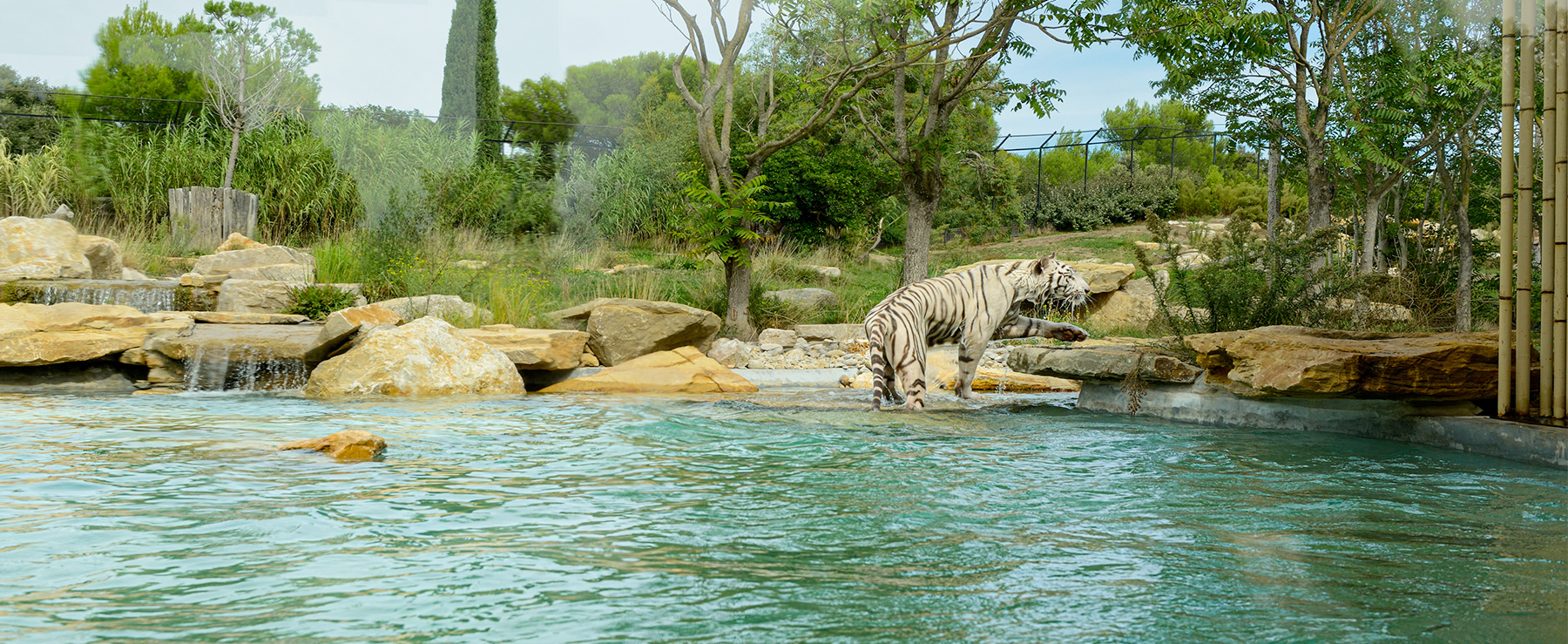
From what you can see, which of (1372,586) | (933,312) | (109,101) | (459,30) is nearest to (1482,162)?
(933,312)

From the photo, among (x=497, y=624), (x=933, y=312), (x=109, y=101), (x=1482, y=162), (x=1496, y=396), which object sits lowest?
(x=497, y=624)

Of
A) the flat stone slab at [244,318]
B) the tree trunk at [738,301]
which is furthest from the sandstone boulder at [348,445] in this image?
the tree trunk at [738,301]

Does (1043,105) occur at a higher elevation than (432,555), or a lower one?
higher

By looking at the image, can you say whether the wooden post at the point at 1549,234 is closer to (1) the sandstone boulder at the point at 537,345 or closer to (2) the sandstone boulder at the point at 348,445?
(2) the sandstone boulder at the point at 348,445

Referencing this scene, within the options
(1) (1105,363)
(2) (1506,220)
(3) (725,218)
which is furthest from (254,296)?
(2) (1506,220)

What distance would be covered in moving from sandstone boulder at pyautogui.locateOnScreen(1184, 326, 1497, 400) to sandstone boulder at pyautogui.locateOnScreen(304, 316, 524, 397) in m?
5.99

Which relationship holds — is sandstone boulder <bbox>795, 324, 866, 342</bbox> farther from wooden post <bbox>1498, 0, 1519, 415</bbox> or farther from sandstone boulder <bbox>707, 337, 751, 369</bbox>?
wooden post <bbox>1498, 0, 1519, 415</bbox>

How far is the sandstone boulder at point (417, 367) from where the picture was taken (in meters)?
8.09

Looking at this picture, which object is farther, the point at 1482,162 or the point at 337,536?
the point at 1482,162

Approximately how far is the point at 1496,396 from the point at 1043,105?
7.55m

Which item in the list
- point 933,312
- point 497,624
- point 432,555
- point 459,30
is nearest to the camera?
point 497,624

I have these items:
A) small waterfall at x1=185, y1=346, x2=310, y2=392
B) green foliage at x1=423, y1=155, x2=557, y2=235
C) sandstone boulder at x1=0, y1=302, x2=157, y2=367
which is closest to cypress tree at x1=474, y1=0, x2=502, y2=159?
green foliage at x1=423, y1=155, x2=557, y2=235

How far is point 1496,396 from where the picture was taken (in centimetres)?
529

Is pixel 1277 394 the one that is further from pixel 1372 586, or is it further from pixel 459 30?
pixel 459 30
